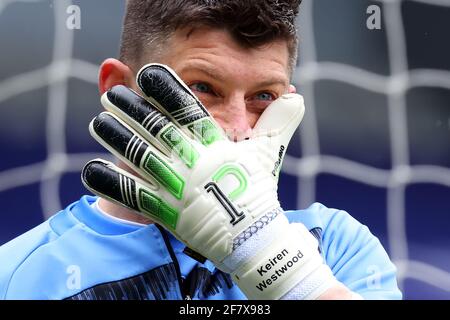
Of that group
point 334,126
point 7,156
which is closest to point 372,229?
point 334,126

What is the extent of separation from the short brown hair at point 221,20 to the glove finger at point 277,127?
0.33 feet

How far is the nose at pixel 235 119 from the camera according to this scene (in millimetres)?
1019

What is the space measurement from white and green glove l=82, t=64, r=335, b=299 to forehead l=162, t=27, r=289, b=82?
0.14m

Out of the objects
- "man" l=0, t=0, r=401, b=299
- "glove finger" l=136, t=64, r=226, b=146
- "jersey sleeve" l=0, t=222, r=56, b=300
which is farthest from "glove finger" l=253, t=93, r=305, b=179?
"jersey sleeve" l=0, t=222, r=56, b=300

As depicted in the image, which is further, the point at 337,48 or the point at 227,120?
the point at 337,48

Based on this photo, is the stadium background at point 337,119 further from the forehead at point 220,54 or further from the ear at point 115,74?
the forehead at point 220,54

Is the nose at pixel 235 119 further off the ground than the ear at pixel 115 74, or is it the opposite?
the ear at pixel 115 74

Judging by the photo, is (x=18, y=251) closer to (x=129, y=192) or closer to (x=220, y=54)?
(x=129, y=192)

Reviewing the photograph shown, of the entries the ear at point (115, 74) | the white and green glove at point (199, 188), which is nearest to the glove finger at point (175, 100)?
the white and green glove at point (199, 188)

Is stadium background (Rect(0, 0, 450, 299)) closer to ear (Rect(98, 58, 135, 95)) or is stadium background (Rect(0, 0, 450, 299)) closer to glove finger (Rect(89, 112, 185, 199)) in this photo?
ear (Rect(98, 58, 135, 95))

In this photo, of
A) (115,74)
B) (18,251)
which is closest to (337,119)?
(115,74)

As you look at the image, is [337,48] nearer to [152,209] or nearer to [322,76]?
[322,76]
